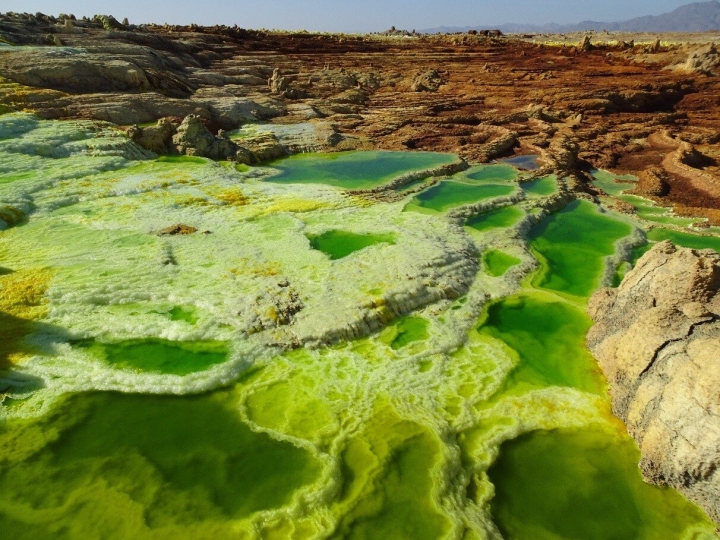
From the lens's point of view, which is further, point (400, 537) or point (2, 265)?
point (2, 265)

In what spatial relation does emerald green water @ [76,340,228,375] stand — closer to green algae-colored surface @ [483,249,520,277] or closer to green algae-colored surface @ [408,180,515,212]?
green algae-colored surface @ [483,249,520,277]

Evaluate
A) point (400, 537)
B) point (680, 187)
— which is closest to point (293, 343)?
point (400, 537)

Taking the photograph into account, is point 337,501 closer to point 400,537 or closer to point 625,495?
point 400,537

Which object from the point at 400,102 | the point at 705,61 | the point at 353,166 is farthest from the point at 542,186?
the point at 705,61

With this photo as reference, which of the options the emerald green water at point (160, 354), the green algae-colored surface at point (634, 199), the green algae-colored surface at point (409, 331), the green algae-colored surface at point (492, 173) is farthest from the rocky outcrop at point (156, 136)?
the green algae-colored surface at point (634, 199)

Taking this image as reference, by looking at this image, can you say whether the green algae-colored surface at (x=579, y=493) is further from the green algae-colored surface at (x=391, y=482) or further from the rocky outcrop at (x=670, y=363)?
the green algae-colored surface at (x=391, y=482)

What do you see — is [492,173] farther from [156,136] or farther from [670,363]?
[156,136]
